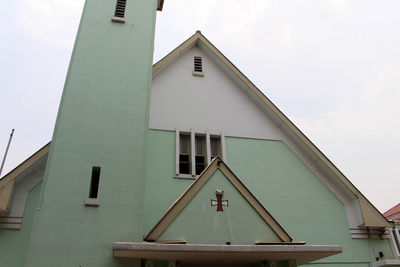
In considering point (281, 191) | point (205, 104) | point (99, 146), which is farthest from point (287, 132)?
point (99, 146)

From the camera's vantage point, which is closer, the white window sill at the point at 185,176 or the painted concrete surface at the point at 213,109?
the white window sill at the point at 185,176

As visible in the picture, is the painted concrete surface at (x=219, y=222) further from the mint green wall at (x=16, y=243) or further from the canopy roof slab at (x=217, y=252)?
the mint green wall at (x=16, y=243)

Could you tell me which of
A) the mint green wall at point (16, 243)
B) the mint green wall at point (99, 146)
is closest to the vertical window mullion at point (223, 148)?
the mint green wall at point (99, 146)

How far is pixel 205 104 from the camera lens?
1430 centimetres

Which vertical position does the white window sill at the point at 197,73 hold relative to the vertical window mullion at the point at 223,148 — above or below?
above

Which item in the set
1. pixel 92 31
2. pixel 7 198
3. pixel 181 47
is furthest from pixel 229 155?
pixel 7 198

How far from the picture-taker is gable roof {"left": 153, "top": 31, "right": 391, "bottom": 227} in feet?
42.3

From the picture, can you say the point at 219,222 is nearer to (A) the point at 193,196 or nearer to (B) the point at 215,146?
(A) the point at 193,196

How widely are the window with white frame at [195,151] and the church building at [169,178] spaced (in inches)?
1.8

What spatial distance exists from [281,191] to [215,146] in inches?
124

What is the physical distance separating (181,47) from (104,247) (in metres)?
9.56

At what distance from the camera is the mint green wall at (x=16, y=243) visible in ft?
32.4

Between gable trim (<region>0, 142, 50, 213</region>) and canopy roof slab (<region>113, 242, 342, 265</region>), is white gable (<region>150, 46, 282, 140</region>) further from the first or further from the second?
canopy roof slab (<region>113, 242, 342, 265</region>)

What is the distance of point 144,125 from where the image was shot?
Result: 418 inches
